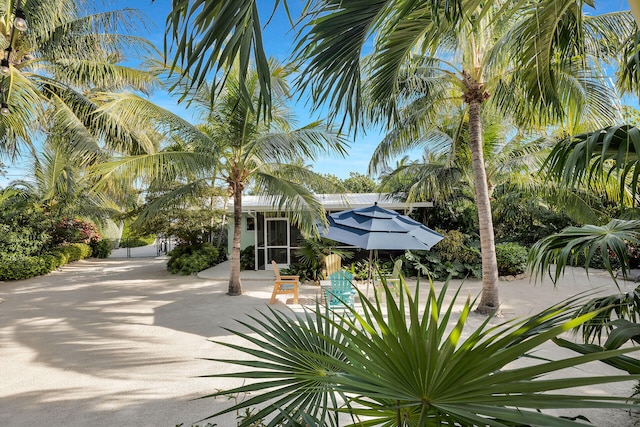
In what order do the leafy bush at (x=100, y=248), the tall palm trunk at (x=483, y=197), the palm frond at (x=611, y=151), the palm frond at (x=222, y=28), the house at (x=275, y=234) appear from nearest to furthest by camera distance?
the palm frond at (x=222, y=28) → the palm frond at (x=611, y=151) → the tall palm trunk at (x=483, y=197) → the house at (x=275, y=234) → the leafy bush at (x=100, y=248)

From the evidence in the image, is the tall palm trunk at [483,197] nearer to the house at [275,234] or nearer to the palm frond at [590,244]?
the palm frond at [590,244]

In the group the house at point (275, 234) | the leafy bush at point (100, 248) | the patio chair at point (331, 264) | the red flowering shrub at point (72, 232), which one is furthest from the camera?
the leafy bush at point (100, 248)

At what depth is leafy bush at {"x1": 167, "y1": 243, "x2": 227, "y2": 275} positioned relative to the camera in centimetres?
1387

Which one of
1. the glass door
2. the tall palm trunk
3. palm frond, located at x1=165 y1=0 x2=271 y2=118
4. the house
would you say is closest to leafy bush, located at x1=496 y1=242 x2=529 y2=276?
the house

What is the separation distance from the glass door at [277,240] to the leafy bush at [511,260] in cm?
830

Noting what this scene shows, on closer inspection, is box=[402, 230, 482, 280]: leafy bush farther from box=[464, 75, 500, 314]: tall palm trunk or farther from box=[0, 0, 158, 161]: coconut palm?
box=[0, 0, 158, 161]: coconut palm

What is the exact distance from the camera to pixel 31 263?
13094mm

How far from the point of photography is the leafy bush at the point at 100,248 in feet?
69.3

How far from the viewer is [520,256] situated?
12.1 m

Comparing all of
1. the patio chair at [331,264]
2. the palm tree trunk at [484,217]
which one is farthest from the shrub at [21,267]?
the palm tree trunk at [484,217]

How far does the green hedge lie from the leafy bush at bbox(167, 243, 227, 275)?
481cm

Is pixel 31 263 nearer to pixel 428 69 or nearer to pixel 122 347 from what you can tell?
pixel 122 347

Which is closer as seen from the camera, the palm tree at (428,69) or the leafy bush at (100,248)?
the palm tree at (428,69)

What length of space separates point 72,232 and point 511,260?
2053cm
